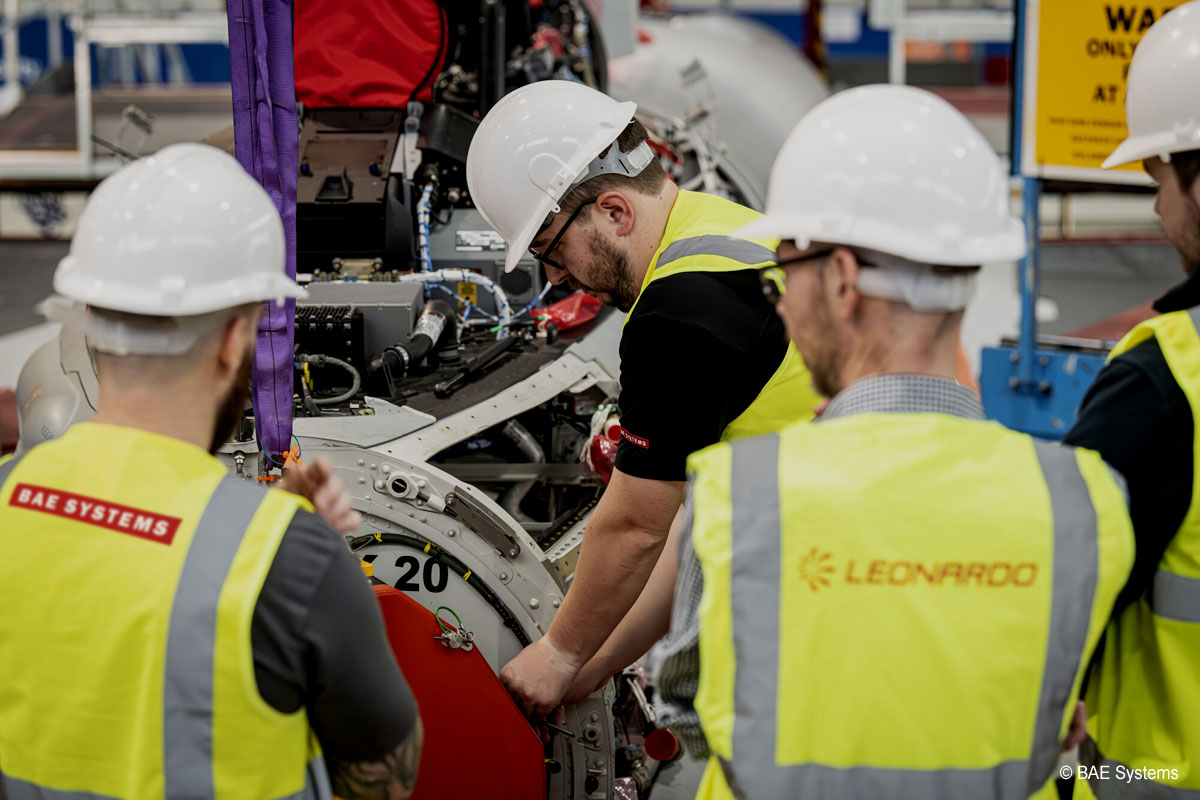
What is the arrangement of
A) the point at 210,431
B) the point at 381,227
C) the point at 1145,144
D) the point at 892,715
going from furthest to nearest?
the point at 381,227 → the point at 1145,144 → the point at 210,431 → the point at 892,715

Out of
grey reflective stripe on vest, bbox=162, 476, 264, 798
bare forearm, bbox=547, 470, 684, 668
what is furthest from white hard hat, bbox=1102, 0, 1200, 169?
grey reflective stripe on vest, bbox=162, 476, 264, 798

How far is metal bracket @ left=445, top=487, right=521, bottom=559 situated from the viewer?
9.15 ft

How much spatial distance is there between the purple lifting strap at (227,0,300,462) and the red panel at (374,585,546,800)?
0.54 metres

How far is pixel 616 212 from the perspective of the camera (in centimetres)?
256

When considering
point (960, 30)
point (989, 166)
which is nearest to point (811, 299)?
point (989, 166)

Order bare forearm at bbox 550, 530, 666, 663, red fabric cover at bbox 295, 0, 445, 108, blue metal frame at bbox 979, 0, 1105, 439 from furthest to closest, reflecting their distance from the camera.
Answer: blue metal frame at bbox 979, 0, 1105, 439 < red fabric cover at bbox 295, 0, 445, 108 < bare forearm at bbox 550, 530, 666, 663

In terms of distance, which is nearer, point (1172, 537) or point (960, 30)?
point (1172, 537)

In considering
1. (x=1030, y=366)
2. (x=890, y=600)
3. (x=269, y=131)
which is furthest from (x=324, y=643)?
(x=1030, y=366)

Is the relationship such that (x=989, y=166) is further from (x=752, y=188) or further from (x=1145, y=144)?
(x=752, y=188)

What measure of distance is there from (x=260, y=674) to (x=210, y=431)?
33 cm

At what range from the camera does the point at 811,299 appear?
1.64 m

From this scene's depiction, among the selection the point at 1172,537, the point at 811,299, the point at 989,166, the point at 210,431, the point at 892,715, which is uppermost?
the point at 989,166

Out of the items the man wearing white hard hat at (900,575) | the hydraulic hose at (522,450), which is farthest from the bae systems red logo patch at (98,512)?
the hydraulic hose at (522,450)

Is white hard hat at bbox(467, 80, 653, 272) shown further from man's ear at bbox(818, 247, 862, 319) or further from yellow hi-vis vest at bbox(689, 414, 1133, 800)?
yellow hi-vis vest at bbox(689, 414, 1133, 800)
